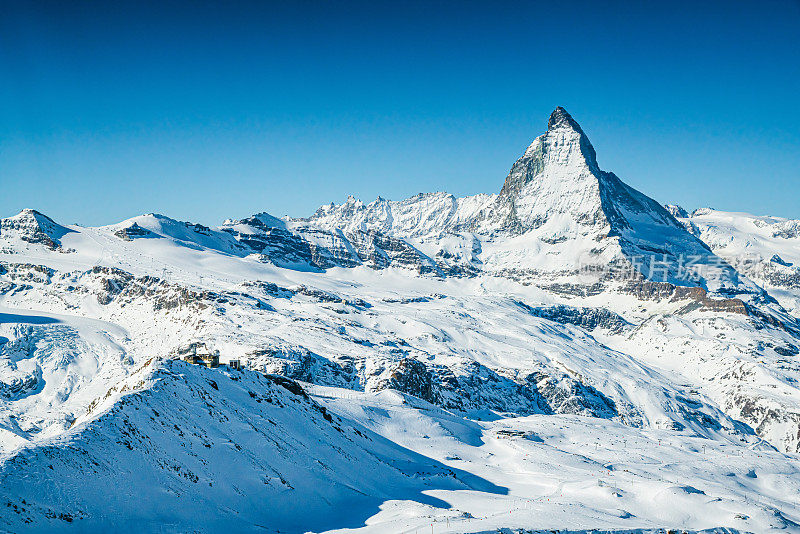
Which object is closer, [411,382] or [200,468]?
[200,468]

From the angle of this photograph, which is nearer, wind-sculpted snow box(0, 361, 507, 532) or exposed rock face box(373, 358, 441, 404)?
wind-sculpted snow box(0, 361, 507, 532)

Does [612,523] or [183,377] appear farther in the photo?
[183,377]

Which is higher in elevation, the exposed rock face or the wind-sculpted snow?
the wind-sculpted snow

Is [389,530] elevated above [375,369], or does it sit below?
above

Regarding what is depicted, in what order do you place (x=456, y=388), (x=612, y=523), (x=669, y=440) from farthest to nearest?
(x=456, y=388), (x=669, y=440), (x=612, y=523)

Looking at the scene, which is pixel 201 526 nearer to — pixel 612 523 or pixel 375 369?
pixel 612 523

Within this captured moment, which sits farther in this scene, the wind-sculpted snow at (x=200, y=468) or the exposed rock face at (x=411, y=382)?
the exposed rock face at (x=411, y=382)

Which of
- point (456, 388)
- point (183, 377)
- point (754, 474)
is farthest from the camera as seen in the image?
point (456, 388)

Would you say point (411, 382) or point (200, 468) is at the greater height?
point (200, 468)

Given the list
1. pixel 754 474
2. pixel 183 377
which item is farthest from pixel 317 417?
pixel 754 474

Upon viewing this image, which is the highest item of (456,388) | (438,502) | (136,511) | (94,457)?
(94,457)

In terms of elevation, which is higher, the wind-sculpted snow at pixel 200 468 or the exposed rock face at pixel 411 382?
the wind-sculpted snow at pixel 200 468
